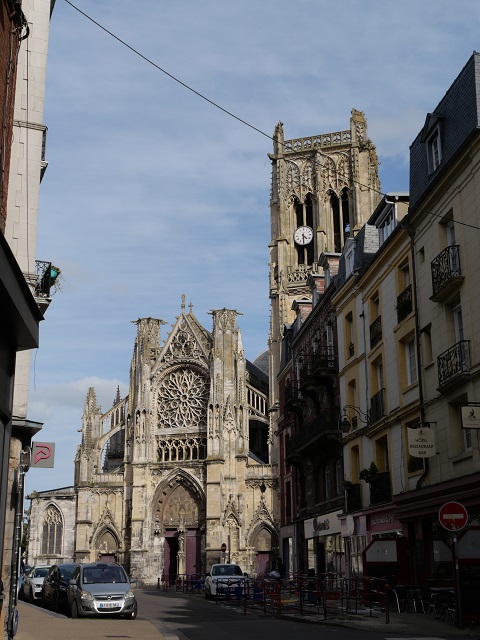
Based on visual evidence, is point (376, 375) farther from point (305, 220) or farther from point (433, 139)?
point (305, 220)

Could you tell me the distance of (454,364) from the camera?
1831 cm

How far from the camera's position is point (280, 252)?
67062 mm

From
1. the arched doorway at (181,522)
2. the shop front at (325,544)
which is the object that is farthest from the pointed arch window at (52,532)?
the shop front at (325,544)

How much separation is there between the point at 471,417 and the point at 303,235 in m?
52.9

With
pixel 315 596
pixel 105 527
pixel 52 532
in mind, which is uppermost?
pixel 105 527

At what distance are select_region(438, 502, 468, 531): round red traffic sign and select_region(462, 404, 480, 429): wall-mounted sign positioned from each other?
7.20 feet

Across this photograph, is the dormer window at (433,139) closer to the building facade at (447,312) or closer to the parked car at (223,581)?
the building facade at (447,312)

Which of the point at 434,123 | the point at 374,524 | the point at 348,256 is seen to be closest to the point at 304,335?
the point at 348,256

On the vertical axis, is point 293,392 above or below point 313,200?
below

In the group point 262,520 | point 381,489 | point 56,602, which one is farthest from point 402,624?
point 262,520

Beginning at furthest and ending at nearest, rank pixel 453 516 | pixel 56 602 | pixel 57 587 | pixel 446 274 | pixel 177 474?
pixel 177 474 → pixel 57 587 → pixel 56 602 → pixel 446 274 → pixel 453 516

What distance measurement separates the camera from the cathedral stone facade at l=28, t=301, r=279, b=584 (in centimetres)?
5547

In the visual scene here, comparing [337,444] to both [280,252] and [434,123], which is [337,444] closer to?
[434,123]

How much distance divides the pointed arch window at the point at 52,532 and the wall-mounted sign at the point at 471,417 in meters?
48.5
